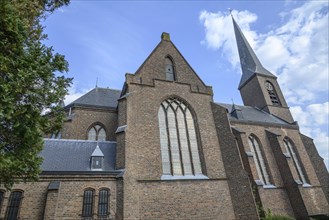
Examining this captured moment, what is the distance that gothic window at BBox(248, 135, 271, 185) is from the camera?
58.0ft

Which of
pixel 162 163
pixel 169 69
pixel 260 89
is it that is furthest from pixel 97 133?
pixel 260 89

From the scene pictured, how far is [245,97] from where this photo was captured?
28.1 metres

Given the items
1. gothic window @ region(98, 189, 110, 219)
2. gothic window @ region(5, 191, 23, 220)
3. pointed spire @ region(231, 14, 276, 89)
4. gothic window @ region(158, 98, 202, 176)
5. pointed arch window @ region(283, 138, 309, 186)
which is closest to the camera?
gothic window @ region(5, 191, 23, 220)

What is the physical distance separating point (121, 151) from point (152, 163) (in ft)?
5.72

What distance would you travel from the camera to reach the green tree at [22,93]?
16.8 ft

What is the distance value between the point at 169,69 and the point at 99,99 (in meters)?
6.19

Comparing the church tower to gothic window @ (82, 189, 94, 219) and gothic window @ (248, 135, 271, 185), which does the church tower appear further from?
gothic window @ (82, 189, 94, 219)

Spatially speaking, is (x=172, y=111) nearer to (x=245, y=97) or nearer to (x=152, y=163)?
(x=152, y=163)

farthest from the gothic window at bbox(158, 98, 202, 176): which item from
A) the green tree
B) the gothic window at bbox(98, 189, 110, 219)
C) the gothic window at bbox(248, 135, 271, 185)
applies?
the gothic window at bbox(248, 135, 271, 185)

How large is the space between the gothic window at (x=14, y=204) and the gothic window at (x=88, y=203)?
251 cm

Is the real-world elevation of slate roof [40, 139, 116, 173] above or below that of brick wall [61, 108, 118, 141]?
below

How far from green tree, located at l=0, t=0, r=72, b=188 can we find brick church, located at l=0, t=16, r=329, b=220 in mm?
2046

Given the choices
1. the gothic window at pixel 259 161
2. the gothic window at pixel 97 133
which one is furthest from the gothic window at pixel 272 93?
the gothic window at pixel 97 133

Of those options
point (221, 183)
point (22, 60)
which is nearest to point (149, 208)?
point (221, 183)
